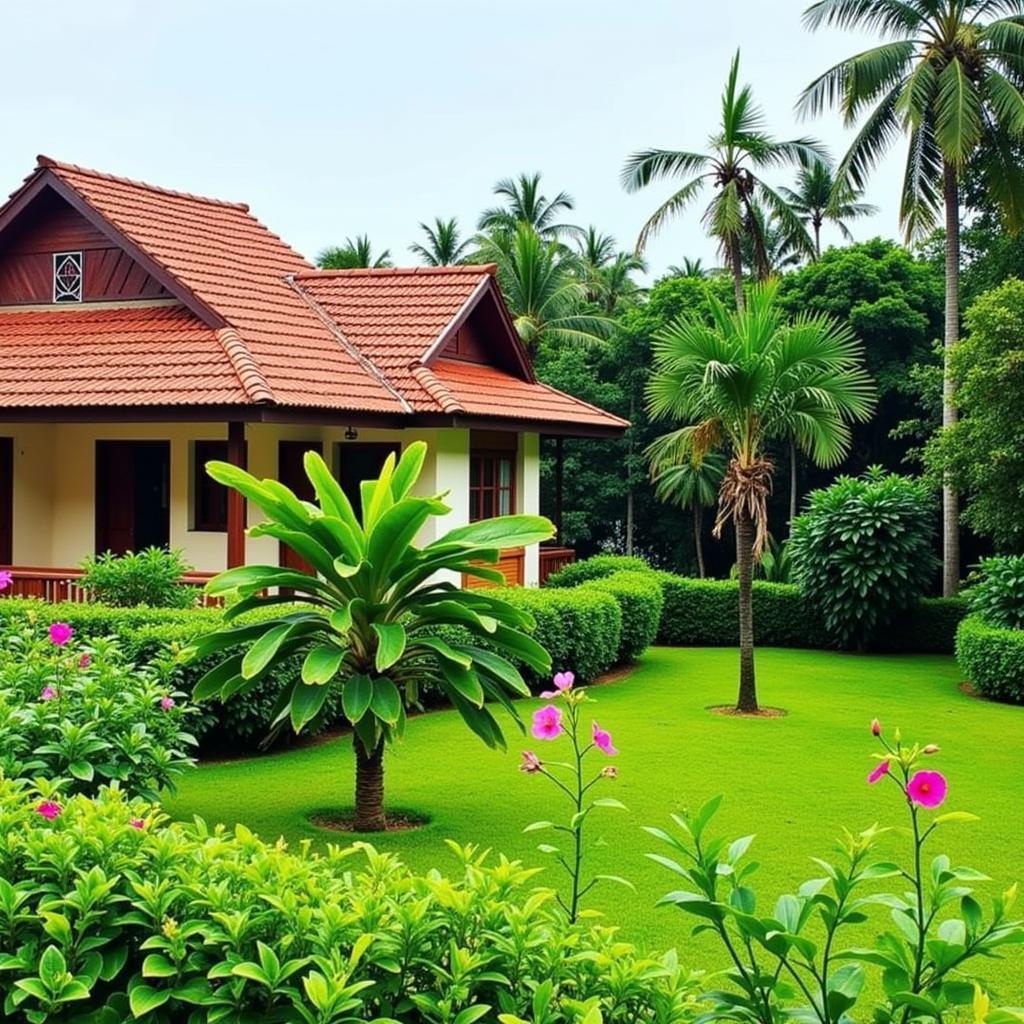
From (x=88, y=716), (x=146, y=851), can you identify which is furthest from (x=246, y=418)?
(x=146, y=851)

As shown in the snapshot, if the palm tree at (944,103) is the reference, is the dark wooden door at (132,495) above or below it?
below

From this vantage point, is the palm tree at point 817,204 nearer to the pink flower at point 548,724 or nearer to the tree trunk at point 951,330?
the tree trunk at point 951,330

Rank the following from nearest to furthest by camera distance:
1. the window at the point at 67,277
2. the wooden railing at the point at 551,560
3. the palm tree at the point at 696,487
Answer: the window at the point at 67,277, the wooden railing at the point at 551,560, the palm tree at the point at 696,487

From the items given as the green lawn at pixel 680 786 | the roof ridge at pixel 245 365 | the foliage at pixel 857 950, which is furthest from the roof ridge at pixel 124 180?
the foliage at pixel 857 950

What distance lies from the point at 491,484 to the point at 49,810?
1490cm

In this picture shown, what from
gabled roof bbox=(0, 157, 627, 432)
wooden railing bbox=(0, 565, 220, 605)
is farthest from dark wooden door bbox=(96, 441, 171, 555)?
wooden railing bbox=(0, 565, 220, 605)

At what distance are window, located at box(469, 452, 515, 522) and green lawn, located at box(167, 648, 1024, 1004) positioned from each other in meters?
4.43

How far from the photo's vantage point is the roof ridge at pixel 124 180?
16953mm

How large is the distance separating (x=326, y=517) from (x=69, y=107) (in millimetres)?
10148

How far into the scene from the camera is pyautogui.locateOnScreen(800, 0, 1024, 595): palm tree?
2270 centimetres

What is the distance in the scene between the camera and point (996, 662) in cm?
1569

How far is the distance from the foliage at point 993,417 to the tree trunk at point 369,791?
1196 cm

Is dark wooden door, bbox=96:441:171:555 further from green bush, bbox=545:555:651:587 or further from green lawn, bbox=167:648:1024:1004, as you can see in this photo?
green lawn, bbox=167:648:1024:1004

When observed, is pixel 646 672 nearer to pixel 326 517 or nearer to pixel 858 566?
pixel 858 566
